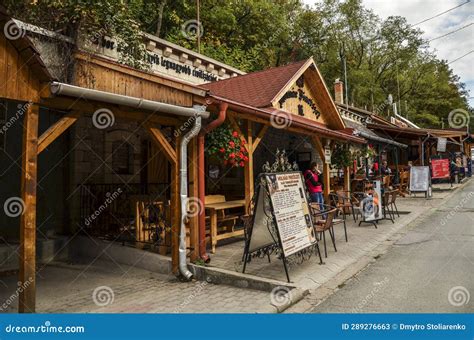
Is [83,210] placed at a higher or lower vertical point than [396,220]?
higher

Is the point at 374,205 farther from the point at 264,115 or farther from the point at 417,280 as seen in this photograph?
the point at 417,280

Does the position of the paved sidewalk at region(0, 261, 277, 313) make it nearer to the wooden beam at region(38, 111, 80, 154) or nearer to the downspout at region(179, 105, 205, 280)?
the downspout at region(179, 105, 205, 280)

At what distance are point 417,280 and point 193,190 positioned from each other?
149 inches

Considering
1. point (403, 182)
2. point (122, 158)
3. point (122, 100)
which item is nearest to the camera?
point (122, 100)

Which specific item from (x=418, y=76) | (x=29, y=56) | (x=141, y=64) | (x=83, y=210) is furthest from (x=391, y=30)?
(x=29, y=56)

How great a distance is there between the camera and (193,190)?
646 cm

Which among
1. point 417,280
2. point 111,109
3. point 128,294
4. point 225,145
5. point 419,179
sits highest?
point 111,109

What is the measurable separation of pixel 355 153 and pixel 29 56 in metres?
11.0

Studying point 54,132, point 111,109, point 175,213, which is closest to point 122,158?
point 175,213

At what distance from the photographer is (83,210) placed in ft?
28.5

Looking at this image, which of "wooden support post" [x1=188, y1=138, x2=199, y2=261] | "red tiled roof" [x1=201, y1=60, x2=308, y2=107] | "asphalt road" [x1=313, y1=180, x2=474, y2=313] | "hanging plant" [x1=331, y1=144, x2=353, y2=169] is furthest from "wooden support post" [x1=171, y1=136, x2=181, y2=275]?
"hanging plant" [x1=331, y1=144, x2=353, y2=169]

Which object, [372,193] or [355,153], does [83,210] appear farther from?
[355,153]

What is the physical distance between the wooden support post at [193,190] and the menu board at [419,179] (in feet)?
40.6

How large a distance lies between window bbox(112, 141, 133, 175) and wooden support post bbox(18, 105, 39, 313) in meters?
5.11
